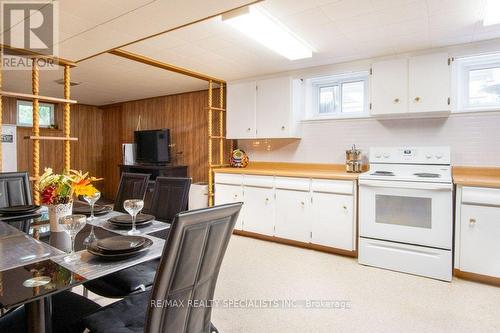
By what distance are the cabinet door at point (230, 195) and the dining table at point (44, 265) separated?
7.65ft

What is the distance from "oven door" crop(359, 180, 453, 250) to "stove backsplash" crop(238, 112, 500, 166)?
773 mm

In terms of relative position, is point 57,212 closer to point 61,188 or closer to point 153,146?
point 61,188

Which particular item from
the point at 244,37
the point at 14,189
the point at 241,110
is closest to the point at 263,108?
the point at 241,110

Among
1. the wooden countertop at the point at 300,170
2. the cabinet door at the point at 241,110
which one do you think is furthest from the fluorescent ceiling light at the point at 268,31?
the wooden countertop at the point at 300,170

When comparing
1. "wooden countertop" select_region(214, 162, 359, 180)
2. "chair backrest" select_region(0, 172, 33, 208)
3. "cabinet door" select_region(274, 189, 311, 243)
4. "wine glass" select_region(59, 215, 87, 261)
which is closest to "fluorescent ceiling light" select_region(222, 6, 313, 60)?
"wooden countertop" select_region(214, 162, 359, 180)

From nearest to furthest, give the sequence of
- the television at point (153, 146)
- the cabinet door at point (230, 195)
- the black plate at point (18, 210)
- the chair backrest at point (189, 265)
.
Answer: the chair backrest at point (189, 265)
the black plate at point (18, 210)
the cabinet door at point (230, 195)
the television at point (153, 146)

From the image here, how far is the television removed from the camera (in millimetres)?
5480

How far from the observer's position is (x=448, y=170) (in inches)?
122

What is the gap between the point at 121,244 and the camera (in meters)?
1.36

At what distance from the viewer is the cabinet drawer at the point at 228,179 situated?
4.10 meters

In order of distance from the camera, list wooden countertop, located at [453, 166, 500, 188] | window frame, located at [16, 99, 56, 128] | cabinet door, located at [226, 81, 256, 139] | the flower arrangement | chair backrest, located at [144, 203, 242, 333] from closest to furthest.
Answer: chair backrest, located at [144, 203, 242, 333]
the flower arrangement
wooden countertop, located at [453, 166, 500, 188]
cabinet door, located at [226, 81, 256, 139]
window frame, located at [16, 99, 56, 128]

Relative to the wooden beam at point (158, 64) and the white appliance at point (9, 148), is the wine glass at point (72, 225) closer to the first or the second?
the wooden beam at point (158, 64)

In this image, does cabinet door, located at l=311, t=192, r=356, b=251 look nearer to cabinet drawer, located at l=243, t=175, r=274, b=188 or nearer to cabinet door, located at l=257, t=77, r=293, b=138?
cabinet drawer, located at l=243, t=175, r=274, b=188

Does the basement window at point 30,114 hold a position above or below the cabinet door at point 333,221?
above
